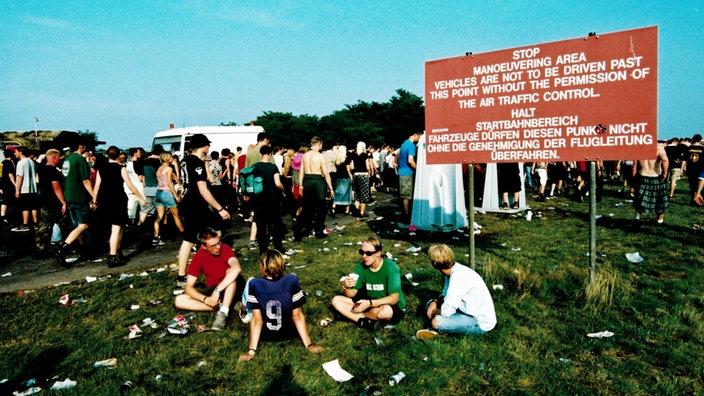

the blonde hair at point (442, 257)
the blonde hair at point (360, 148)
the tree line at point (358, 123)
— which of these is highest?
the tree line at point (358, 123)

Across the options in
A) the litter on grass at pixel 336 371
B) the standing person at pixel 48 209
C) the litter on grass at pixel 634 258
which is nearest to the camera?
the litter on grass at pixel 336 371

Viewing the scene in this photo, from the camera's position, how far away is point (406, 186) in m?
10.5

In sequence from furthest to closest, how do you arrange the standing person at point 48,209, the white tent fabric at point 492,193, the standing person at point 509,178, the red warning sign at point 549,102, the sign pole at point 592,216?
the white tent fabric at point 492,193, the standing person at point 509,178, the standing person at point 48,209, the sign pole at point 592,216, the red warning sign at point 549,102

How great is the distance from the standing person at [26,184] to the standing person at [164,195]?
324cm

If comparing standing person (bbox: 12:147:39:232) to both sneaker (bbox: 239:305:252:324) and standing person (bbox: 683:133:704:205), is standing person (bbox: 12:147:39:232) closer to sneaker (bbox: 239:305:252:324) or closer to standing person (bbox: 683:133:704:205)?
sneaker (bbox: 239:305:252:324)

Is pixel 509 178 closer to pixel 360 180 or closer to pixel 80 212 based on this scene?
pixel 360 180

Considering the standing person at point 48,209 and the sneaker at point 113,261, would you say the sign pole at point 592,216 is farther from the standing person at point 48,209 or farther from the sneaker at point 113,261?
the standing person at point 48,209

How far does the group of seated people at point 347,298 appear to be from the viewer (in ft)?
14.8

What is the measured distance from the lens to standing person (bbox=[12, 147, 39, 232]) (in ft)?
35.6

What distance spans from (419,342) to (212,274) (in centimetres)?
257

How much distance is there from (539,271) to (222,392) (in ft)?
15.6

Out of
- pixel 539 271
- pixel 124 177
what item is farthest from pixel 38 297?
pixel 539 271

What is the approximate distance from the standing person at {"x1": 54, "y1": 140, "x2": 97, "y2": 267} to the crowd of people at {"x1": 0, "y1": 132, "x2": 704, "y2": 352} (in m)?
0.02

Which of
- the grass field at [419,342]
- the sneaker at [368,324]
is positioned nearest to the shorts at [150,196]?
the grass field at [419,342]
